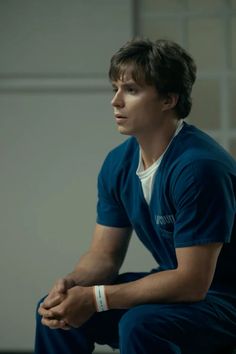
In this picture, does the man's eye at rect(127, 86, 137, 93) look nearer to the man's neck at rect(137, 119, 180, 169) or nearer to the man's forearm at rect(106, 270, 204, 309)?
the man's neck at rect(137, 119, 180, 169)

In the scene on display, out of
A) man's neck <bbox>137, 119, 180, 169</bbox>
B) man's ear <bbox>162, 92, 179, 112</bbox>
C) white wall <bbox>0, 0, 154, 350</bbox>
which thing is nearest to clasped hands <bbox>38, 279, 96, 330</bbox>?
man's neck <bbox>137, 119, 180, 169</bbox>

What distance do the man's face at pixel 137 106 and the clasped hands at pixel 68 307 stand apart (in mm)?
445

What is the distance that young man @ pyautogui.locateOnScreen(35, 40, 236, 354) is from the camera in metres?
1.68

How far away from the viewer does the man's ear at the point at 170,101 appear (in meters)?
1.85

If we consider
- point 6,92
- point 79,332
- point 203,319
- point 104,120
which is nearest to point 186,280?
point 203,319

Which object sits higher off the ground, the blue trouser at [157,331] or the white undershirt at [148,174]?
the white undershirt at [148,174]

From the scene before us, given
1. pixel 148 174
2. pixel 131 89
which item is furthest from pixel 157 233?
pixel 131 89

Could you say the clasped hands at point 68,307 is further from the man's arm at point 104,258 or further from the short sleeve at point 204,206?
the short sleeve at point 204,206

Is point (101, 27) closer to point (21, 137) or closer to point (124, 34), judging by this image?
point (124, 34)

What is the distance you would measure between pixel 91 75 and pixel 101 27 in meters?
0.21

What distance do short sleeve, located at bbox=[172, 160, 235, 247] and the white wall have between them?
1.28 m

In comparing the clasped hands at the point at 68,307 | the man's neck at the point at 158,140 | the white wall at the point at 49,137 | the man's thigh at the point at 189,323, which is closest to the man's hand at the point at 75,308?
the clasped hands at the point at 68,307

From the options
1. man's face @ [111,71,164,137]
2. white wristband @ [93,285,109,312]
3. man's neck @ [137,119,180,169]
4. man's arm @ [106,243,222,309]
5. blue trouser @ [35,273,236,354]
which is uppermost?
man's face @ [111,71,164,137]

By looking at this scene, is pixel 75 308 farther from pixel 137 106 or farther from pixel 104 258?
pixel 137 106
